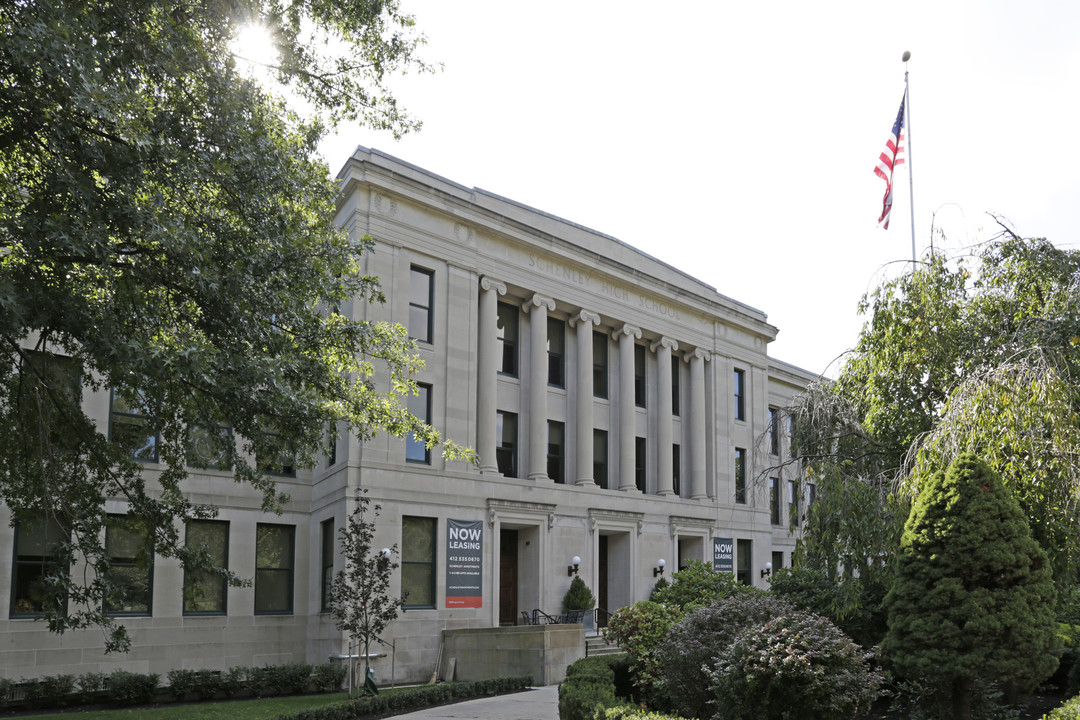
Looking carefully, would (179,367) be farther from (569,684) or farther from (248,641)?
(248,641)

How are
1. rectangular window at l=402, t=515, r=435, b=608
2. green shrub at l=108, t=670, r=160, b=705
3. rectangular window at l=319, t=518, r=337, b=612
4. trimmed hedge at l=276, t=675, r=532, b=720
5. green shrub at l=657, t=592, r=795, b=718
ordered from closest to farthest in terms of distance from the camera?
1. green shrub at l=657, t=592, r=795, b=718
2. trimmed hedge at l=276, t=675, r=532, b=720
3. green shrub at l=108, t=670, r=160, b=705
4. rectangular window at l=319, t=518, r=337, b=612
5. rectangular window at l=402, t=515, r=435, b=608

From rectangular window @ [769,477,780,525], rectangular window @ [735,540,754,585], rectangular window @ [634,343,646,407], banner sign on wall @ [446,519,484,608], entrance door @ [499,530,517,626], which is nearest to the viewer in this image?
banner sign on wall @ [446,519,484,608]

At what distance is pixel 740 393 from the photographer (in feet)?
132

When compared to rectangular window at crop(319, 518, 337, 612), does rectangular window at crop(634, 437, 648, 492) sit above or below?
above

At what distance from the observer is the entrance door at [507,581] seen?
30.0m

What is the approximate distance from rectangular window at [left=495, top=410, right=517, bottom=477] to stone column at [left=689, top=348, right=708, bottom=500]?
9.24m

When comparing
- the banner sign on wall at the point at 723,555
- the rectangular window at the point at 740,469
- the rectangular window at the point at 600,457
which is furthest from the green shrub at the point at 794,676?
the rectangular window at the point at 740,469

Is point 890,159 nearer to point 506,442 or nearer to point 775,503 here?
point 506,442

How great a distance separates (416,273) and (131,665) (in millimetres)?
13354

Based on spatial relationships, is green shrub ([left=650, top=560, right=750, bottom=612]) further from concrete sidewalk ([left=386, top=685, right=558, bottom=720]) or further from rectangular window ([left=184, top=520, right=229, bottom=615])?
rectangular window ([left=184, top=520, right=229, bottom=615])

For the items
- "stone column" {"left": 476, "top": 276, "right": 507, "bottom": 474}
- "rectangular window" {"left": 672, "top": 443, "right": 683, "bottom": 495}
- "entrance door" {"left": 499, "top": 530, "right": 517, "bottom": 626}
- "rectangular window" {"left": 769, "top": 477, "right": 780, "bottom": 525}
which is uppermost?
"stone column" {"left": 476, "top": 276, "right": 507, "bottom": 474}

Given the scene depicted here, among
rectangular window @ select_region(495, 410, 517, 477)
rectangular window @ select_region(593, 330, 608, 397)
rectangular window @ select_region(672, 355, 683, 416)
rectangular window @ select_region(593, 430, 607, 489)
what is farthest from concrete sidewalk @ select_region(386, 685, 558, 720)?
rectangular window @ select_region(672, 355, 683, 416)

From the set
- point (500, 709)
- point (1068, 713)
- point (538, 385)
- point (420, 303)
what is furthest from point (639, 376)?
point (1068, 713)

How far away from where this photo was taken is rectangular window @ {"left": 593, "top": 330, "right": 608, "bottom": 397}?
33.8 m
